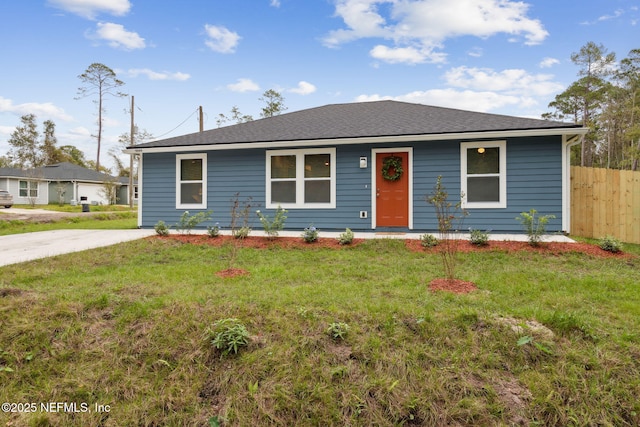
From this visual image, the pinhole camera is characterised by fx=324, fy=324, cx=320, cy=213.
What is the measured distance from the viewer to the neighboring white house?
24339 mm

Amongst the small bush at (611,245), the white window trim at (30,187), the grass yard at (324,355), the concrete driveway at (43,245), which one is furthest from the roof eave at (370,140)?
the white window trim at (30,187)

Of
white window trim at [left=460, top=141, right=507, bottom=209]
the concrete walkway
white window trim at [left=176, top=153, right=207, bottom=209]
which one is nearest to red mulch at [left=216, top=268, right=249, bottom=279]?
the concrete walkway

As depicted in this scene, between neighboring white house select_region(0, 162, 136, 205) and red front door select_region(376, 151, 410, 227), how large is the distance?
23.0 m

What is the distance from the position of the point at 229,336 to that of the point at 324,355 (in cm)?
75

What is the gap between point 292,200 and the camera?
869cm

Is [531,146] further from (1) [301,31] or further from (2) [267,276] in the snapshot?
(1) [301,31]

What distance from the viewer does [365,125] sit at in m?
8.80

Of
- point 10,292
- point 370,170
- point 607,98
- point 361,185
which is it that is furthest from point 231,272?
point 607,98

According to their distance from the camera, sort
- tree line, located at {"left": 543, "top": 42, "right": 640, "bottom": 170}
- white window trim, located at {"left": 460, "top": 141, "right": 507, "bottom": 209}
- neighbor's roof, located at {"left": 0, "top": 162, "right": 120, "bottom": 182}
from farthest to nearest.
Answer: neighbor's roof, located at {"left": 0, "top": 162, "right": 120, "bottom": 182}
tree line, located at {"left": 543, "top": 42, "right": 640, "bottom": 170}
white window trim, located at {"left": 460, "top": 141, "right": 507, "bottom": 209}

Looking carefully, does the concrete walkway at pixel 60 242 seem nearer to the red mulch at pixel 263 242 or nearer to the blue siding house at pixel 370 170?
the blue siding house at pixel 370 170

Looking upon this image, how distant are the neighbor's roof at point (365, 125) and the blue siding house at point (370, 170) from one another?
0.10 ft

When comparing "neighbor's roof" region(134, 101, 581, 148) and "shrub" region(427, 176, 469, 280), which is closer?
"shrub" region(427, 176, 469, 280)

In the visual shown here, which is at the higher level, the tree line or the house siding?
the tree line

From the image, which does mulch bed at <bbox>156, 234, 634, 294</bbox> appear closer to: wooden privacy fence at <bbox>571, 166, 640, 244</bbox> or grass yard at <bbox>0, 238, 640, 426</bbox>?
grass yard at <bbox>0, 238, 640, 426</bbox>
